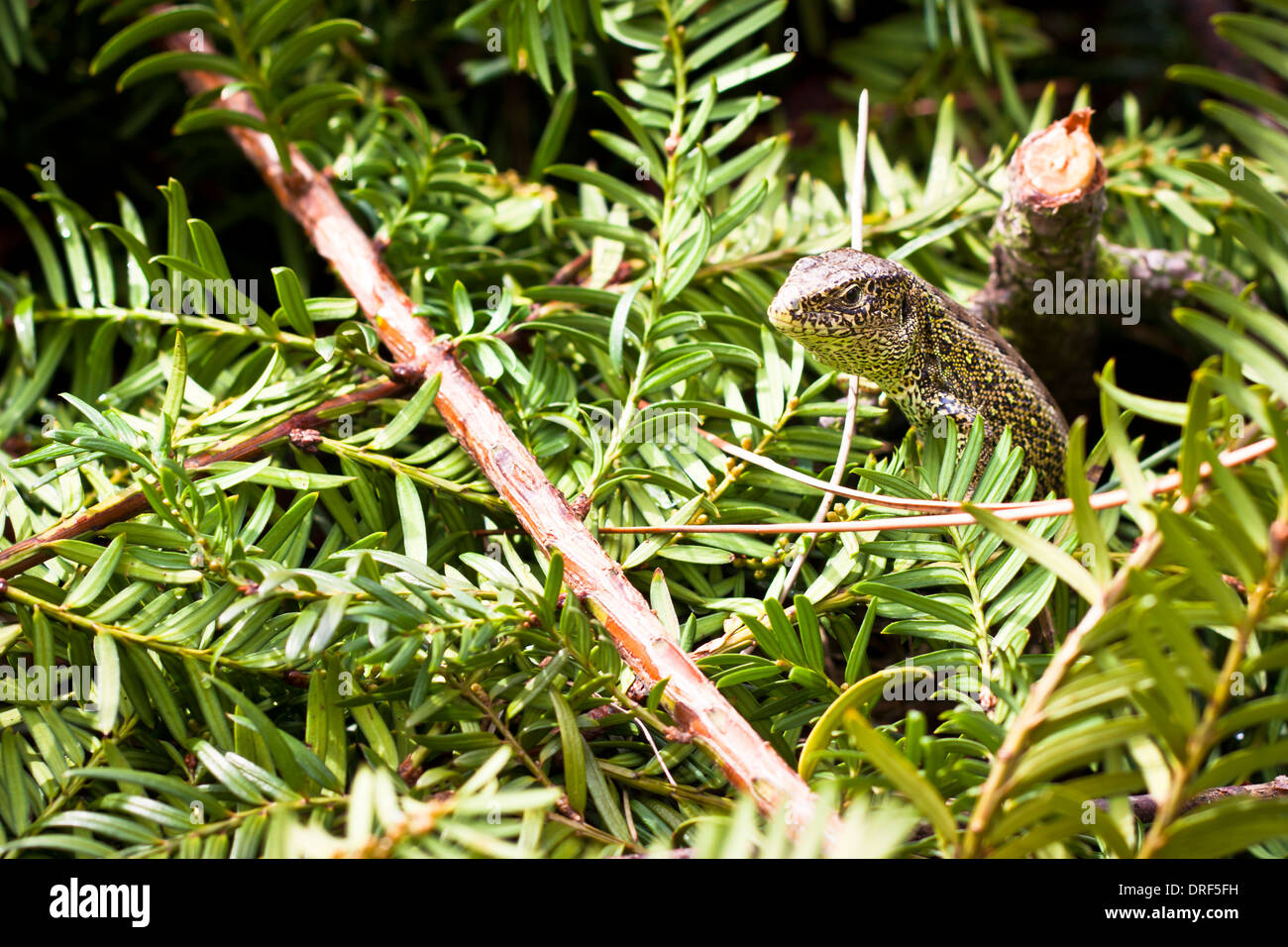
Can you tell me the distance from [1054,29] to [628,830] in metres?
2.78

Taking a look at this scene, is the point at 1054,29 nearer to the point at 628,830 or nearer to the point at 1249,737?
the point at 1249,737

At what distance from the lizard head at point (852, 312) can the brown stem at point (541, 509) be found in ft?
1.41

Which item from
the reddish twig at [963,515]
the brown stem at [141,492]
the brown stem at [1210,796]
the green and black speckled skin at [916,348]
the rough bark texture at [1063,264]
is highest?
the rough bark texture at [1063,264]

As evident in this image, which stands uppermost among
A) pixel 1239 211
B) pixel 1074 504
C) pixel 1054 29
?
pixel 1054 29

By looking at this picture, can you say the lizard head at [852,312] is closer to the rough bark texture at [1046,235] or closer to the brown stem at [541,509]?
the rough bark texture at [1046,235]

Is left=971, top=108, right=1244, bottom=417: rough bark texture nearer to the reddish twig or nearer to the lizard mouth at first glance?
the lizard mouth

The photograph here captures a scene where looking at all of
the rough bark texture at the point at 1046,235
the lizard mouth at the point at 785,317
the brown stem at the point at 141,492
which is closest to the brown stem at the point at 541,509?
the brown stem at the point at 141,492

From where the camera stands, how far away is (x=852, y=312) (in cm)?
137

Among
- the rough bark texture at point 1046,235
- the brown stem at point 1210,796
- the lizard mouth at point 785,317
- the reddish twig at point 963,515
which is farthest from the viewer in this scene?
the rough bark texture at point 1046,235

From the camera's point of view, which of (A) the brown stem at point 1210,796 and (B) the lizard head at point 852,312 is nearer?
(A) the brown stem at point 1210,796

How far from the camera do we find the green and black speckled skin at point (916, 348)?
4.45 ft

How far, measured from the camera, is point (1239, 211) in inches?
69.6

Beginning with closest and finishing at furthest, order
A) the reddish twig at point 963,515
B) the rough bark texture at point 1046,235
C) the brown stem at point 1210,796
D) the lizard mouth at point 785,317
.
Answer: the reddish twig at point 963,515, the brown stem at point 1210,796, the lizard mouth at point 785,317, the rough bark texture at point 1046,235
